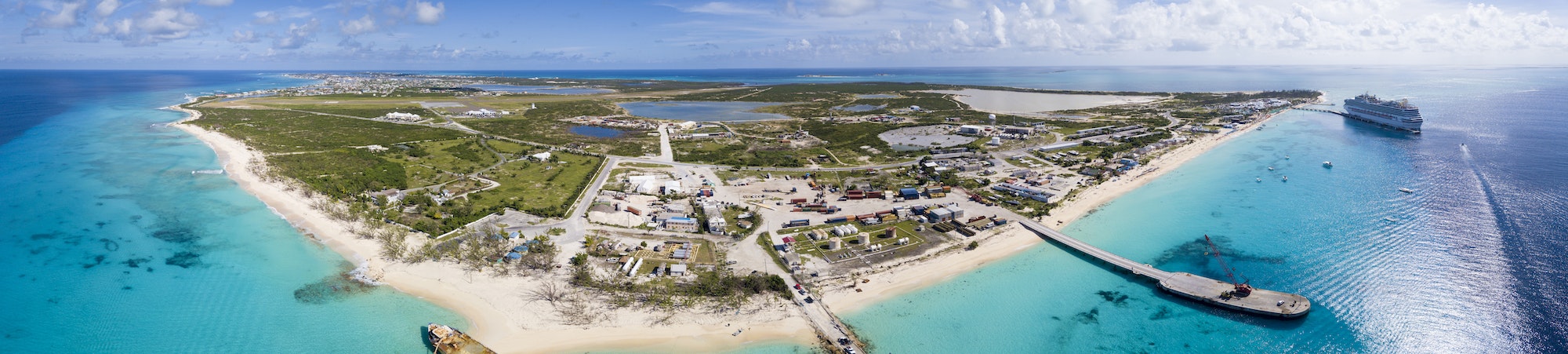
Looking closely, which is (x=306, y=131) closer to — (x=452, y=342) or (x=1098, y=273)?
(x=452, y=342)

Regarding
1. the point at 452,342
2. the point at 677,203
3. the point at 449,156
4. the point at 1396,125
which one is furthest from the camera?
the point at 1396,125

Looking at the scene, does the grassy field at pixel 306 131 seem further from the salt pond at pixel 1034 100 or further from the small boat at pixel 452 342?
the salt pond at pixel 1034 100

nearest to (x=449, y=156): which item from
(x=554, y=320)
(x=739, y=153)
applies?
(x=739, y=153)

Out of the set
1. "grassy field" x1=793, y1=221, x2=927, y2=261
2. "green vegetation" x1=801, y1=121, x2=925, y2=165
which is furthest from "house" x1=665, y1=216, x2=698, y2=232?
"green vegetation" x1=801, y1=121, x2=925, y2=165

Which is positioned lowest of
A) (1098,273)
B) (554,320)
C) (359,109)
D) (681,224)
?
(554,320)

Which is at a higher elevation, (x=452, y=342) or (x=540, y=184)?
(x=540, y=184)

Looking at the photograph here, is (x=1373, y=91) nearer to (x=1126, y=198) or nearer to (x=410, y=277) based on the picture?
(x=1126, y=198)

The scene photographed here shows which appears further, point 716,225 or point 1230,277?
point 716,225

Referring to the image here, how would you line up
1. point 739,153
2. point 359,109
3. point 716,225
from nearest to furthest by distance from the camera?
point 716,225 < point 739,153 < point 359,109
